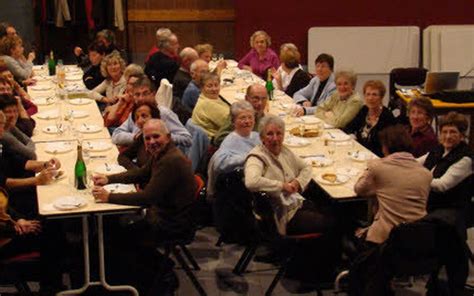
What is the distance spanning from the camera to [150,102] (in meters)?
6.10

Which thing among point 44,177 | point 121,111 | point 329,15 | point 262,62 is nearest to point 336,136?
point 121,111

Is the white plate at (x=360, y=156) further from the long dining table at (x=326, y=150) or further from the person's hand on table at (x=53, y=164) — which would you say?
the person's hand on table at (x=53, y=164)

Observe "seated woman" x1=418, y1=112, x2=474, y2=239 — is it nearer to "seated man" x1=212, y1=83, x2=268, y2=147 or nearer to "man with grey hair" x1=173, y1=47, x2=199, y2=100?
"seated man" x1=212, y1=83, x2=268, y2=147

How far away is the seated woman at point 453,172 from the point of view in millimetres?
5121

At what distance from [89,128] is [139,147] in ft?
3.66

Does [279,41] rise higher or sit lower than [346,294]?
higher

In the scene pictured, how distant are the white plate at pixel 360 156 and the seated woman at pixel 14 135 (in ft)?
7.61

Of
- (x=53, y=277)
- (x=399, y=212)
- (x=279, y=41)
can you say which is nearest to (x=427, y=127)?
(x=399, y=212)

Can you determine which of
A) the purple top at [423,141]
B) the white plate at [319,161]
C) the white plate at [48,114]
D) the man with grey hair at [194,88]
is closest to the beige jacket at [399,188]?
the white plate at [319,161]

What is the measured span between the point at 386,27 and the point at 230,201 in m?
7.46

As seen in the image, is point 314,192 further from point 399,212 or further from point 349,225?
point 399,212

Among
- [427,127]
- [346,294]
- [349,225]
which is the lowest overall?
[346,294]

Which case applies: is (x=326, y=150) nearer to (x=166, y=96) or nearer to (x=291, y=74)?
(x=166, y=96)

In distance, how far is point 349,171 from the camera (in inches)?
219
